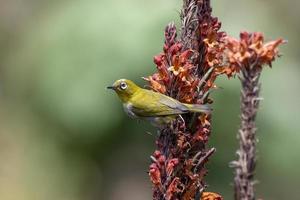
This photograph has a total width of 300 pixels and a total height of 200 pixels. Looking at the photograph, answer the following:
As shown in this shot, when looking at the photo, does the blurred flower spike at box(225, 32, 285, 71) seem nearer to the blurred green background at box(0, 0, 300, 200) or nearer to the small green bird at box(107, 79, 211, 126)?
the small green bird at box(107, 79, 211, 126)

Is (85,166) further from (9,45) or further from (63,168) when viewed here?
(9,45)

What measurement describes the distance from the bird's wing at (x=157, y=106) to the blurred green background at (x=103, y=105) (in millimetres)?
9592

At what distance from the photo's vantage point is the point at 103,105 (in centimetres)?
1680

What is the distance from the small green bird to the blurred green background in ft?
30.8

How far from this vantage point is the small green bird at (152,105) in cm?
473

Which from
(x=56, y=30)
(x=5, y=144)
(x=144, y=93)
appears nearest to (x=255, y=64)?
(x=144, y=93)

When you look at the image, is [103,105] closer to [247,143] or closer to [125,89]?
[125,89]

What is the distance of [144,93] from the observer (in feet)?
18.6

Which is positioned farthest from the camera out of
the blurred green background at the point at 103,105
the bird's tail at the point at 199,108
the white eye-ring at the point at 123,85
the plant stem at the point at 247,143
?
the blurred green background at the point at 103,105

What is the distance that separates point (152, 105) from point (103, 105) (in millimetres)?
11367

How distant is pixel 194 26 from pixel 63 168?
14.6 metres

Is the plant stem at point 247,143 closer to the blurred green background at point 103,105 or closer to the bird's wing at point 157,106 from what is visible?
the bird's wing at point 157,106

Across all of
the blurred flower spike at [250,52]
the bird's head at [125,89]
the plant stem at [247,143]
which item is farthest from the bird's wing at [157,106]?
the plant stem at [247,143]

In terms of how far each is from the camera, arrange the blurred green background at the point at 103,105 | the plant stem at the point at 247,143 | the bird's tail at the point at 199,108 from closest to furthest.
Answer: the plant stem at the point at 247,143, the bird's tail at the point at 199,108, the blurred green background at the point at 103,105
